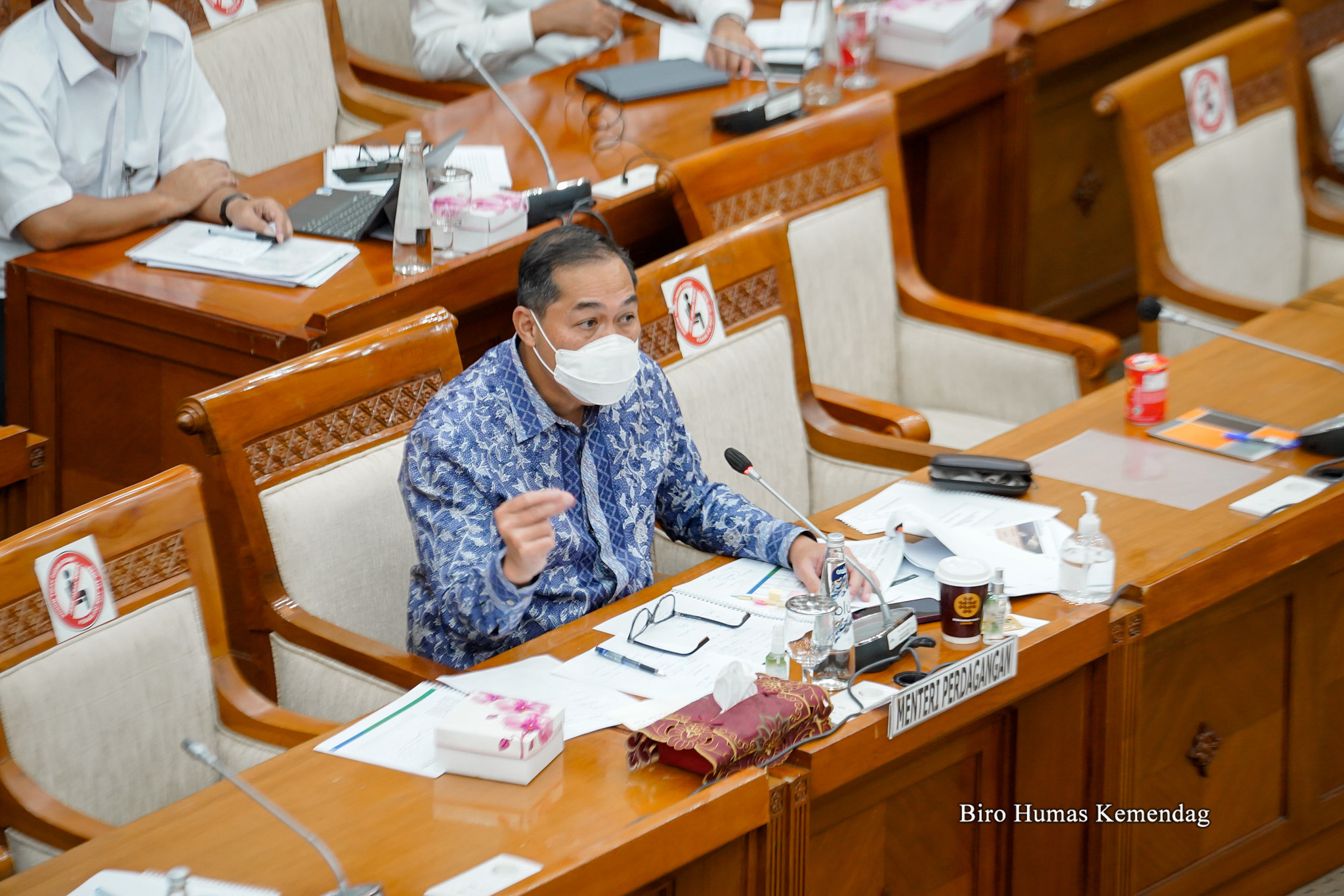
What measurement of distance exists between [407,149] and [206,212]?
20.5 inches

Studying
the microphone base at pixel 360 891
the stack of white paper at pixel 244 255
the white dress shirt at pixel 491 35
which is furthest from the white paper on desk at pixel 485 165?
the microphone base at pixel 360 891

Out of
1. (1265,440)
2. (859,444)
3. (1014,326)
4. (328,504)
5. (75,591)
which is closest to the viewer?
(75,591)

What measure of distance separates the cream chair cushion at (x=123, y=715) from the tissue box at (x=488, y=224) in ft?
3.87

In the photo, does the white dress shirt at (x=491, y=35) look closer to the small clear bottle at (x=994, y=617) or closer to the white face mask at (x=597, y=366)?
the white face mask at (x=597, y=366)

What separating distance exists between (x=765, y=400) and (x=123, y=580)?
1.28m

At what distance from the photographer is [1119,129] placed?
11.8 ft

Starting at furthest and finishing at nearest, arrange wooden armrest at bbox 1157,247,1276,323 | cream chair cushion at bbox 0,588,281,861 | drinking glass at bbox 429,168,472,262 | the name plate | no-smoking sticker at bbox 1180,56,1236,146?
no-smoking sticker at bbox 1180,56,1236,146 < wooden armrest at bbox 1157,247,1276,323 < drinking glass at bbox 429,168,472,262 < cream chair cushion at bbox 0,588,281,861 < the name plate

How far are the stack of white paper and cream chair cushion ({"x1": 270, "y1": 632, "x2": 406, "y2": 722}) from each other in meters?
0.88

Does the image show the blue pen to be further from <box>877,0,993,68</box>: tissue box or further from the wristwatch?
the wristwatch

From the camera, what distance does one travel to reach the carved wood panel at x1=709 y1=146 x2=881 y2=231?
3.29 meters

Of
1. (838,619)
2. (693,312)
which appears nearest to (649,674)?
(838,619)

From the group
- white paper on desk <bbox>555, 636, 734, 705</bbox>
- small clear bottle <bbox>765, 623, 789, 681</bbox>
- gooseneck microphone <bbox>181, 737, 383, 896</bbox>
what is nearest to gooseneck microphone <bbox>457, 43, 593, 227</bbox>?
white paper on desk <bbox>555, 636, 734, 705</bbox>

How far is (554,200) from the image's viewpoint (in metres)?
3.32

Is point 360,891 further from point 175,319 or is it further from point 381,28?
point 381,28
